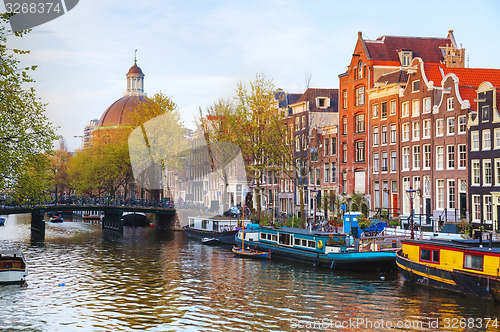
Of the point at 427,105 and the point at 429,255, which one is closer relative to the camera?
the point at 429,255

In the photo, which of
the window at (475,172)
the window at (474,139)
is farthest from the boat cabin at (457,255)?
the window at (474,139)

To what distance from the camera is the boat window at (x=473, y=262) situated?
32.3m

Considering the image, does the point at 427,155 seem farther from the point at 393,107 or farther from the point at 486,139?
the point at 486,139

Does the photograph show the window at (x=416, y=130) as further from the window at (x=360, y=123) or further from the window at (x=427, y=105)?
the window at (x=360, y=123)

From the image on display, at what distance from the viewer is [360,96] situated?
67938 millimetres

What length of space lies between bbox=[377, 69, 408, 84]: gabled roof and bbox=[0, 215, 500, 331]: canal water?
78.2ft

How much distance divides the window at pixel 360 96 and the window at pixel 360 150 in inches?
170

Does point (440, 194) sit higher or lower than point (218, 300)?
higher

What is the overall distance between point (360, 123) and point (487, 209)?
2145 cm

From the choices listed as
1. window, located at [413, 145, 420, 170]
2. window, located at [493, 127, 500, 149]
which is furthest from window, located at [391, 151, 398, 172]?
window, located at [493, 127, 500, 149]

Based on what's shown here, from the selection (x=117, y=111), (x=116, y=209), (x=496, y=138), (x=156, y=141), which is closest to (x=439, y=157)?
(x=496, y=138)

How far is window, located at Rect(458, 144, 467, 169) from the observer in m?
51.9

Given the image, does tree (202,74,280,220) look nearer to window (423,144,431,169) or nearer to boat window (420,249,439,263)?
window (423,144,431,169)

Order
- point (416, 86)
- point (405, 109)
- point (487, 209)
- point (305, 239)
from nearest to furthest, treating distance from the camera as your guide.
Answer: point (305, 239) < point (487, 209) < point (416, 86) < point (405, 109)
